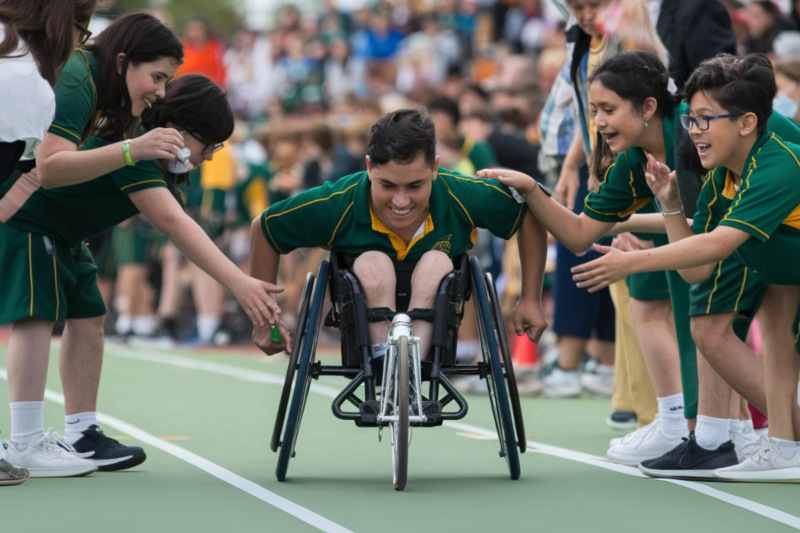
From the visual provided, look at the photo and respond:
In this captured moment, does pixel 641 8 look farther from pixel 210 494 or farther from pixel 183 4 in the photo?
pixel 183 4

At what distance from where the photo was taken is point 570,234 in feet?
16.7

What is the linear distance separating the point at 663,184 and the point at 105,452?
7.84ft

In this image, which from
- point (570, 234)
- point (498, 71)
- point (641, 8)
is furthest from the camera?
point (498, 71)

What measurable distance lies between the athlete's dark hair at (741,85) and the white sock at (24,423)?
8.98 ft

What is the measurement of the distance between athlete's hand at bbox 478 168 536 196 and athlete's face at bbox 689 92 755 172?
0.62 meters

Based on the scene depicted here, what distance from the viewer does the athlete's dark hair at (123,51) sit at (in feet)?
16.1

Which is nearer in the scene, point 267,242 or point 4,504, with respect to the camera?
point 4,504

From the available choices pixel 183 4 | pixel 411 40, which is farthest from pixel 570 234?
pixel 183 4

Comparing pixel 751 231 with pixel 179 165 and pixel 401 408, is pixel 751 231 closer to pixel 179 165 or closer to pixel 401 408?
pixel 401 408

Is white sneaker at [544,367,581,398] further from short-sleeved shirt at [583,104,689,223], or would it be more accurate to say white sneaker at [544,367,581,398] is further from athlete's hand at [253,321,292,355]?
athlete's hand at [253,321,292,355]

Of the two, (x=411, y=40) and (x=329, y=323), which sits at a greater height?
(x=411, y=40)

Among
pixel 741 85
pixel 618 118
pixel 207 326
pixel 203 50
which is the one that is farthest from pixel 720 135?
pixel 203 50

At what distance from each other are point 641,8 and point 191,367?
5295 mm

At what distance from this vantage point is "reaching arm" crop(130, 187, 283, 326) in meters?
4.62
